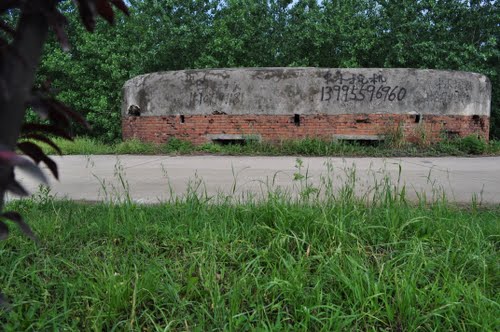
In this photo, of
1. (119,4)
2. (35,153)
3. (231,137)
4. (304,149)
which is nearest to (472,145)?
(304,149)

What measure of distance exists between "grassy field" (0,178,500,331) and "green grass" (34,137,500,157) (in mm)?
6632

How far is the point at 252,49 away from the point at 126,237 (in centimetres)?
1660

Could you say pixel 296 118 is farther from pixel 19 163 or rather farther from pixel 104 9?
pixel 19 163

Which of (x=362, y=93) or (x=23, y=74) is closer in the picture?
(x=23, y=74)

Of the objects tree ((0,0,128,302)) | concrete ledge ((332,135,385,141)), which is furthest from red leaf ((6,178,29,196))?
concrete ledge ((332,135,385,141))

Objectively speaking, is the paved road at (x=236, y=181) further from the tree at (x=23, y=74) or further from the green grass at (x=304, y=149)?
the green grass at (x=304, y=149)

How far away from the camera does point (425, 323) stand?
1.65 m

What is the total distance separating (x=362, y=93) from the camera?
10.0m

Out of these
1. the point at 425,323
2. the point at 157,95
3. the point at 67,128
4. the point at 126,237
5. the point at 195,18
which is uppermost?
→ the point at 195,18

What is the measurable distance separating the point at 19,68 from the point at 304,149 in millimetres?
8704

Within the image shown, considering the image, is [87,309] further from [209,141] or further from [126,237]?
[209,141]

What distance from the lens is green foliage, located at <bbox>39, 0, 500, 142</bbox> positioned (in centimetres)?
1667

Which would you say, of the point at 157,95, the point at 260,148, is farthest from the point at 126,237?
the point at 157,95

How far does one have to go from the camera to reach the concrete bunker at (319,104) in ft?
32.9
